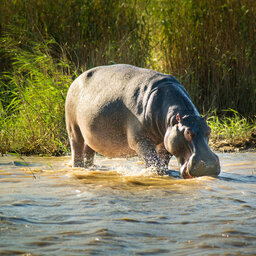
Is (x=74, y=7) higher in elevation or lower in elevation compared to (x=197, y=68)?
higher

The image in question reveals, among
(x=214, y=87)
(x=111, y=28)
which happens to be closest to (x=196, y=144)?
(x=214, y=87)

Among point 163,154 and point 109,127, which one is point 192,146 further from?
point 109,127

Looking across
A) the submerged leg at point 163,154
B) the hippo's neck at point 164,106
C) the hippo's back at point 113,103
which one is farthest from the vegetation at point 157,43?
the hippo's neck at point 164,106

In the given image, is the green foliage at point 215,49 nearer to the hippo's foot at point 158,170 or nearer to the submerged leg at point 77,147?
the submerged leg at point 77,147

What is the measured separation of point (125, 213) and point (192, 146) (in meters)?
1.02

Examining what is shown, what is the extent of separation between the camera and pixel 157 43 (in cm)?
725

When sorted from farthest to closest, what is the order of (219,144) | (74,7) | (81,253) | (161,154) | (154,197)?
(74,7) < (219,144) < (161,154) < (154,197) < (81,253)

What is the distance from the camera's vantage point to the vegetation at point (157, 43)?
686 centimetres

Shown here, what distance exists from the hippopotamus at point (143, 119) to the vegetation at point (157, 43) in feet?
6.12

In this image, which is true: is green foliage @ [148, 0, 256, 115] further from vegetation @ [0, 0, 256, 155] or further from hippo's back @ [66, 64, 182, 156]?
hippo's back @ [66, 64, 182, 156]

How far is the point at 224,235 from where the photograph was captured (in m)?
2.35

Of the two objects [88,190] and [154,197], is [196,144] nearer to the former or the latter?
[154,197]

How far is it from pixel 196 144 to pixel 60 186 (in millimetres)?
1054

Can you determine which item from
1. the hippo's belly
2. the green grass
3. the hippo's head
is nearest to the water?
the hippo's head
